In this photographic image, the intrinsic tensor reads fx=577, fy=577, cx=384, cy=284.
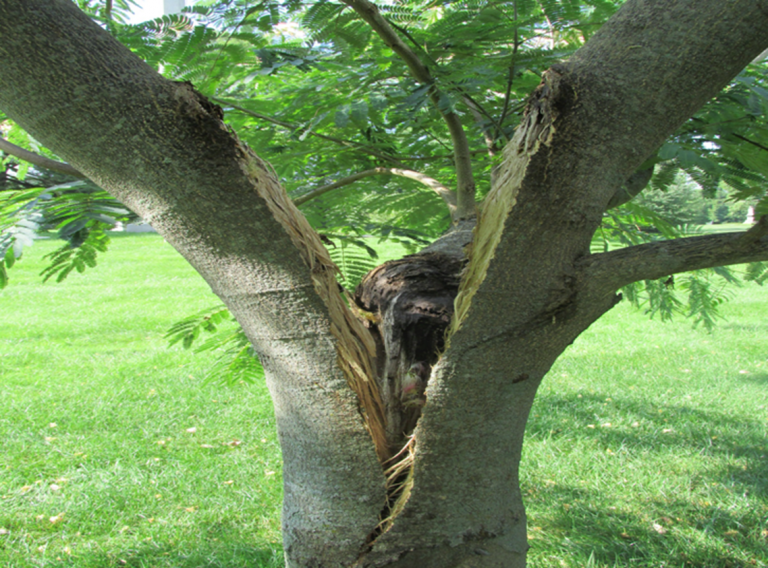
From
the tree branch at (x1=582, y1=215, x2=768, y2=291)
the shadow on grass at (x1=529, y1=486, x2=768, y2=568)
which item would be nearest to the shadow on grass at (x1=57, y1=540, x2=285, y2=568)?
the shadow on grass at (x1=529, y1=486, x2=768, y2=568)

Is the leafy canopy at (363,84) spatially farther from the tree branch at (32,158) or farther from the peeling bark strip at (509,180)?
the peeling bark strip at (509,180)

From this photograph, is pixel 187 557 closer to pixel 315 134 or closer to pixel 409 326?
pixel 409 326

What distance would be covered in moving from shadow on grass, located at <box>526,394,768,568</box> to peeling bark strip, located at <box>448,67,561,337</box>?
1961 millimetres

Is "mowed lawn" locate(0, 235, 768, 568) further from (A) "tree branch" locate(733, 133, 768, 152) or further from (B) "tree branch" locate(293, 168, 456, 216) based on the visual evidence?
(A) "tree branch" locate(733, 133, 768, 152)

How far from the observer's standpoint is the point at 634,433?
4.16 meters

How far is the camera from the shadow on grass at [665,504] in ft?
8.92

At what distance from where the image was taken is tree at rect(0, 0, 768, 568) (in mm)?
1047

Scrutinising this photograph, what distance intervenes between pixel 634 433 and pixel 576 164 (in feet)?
11.9

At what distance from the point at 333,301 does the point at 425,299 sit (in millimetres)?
336

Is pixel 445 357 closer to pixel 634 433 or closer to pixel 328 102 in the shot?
pixel 328 102

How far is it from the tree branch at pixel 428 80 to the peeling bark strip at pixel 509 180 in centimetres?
45

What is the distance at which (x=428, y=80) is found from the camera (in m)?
1.78

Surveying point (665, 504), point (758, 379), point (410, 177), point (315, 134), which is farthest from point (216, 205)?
point (758, 379)

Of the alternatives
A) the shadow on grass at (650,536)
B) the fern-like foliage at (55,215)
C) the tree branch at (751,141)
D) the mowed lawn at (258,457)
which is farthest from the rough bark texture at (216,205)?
the shadow on grass at (650,536)
